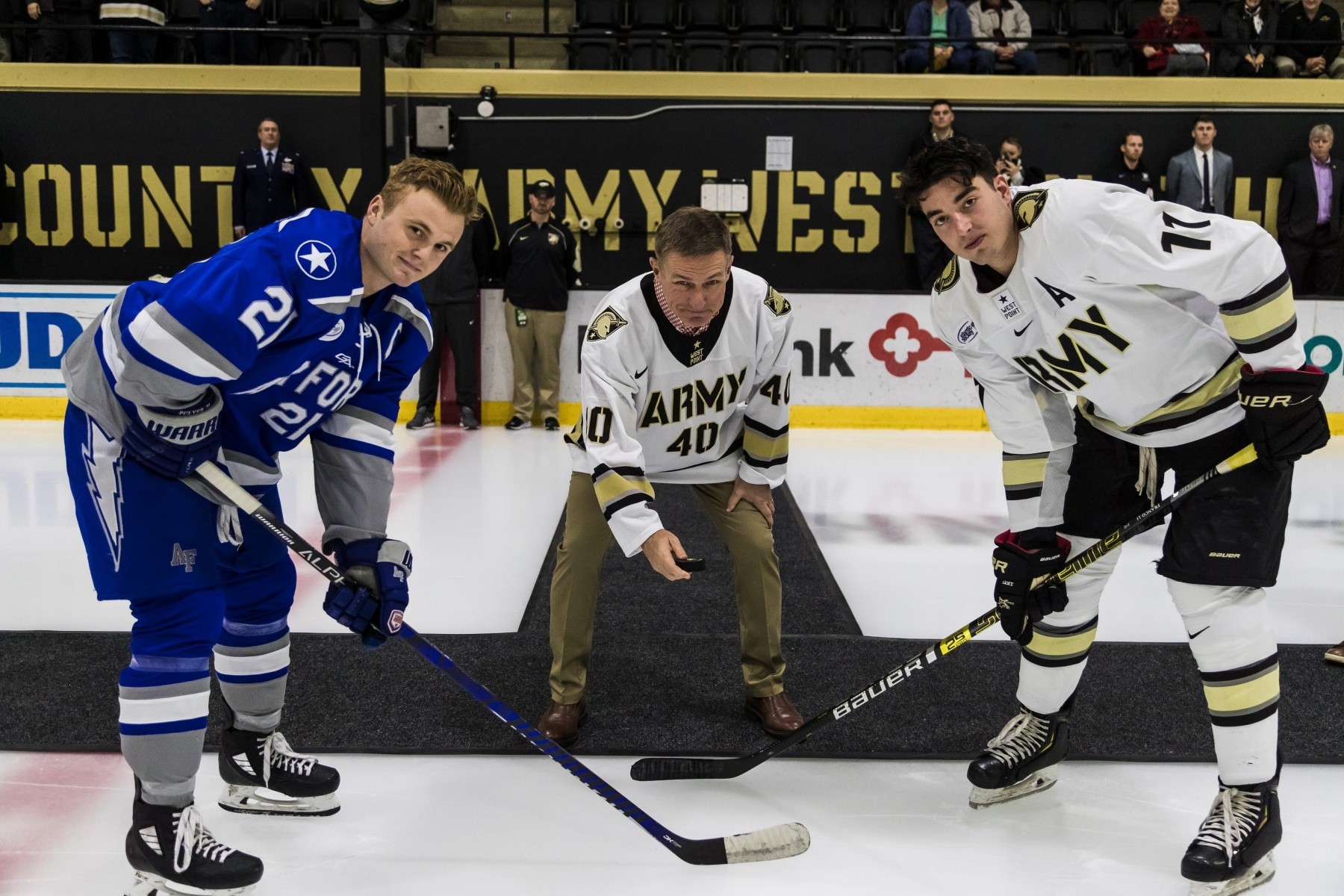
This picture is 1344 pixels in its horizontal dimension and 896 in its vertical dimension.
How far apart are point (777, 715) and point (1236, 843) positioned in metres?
0.97

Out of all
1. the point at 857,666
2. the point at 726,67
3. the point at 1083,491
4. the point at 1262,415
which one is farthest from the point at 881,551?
the point at 726,67

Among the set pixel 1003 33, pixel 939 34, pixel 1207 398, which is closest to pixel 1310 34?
pixel 1003 33

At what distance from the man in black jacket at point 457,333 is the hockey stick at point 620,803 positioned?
512 cm

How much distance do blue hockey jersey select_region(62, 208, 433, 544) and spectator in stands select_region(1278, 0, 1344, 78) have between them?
8.89 metres

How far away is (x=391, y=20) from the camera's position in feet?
28.6

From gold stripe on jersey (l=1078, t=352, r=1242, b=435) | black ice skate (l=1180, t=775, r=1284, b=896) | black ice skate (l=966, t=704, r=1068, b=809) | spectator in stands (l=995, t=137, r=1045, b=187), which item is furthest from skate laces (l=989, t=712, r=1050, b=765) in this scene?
spectator in stands (l=995, t=137, r=1045, b=187)

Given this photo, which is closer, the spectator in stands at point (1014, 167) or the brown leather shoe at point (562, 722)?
the brown leather shoe at point (562, 722)

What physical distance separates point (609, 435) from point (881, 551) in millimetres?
2148

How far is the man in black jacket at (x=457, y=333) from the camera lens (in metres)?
7.14

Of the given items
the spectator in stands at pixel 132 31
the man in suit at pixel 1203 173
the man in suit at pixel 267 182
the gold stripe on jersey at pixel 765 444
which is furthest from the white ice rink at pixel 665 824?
the spectator in stands at pixel 132 31

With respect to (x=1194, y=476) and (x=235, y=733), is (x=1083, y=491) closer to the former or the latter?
(x=1194, y=476)

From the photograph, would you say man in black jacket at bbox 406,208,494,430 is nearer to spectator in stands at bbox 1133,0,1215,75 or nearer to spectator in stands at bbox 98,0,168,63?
spectator in stands at bbox 98,0,168,63

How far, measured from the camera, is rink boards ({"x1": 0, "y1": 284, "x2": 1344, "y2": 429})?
23.0 ft

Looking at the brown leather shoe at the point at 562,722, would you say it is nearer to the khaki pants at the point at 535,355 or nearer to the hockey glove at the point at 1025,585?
the hockey glove at the point at 1025,585
